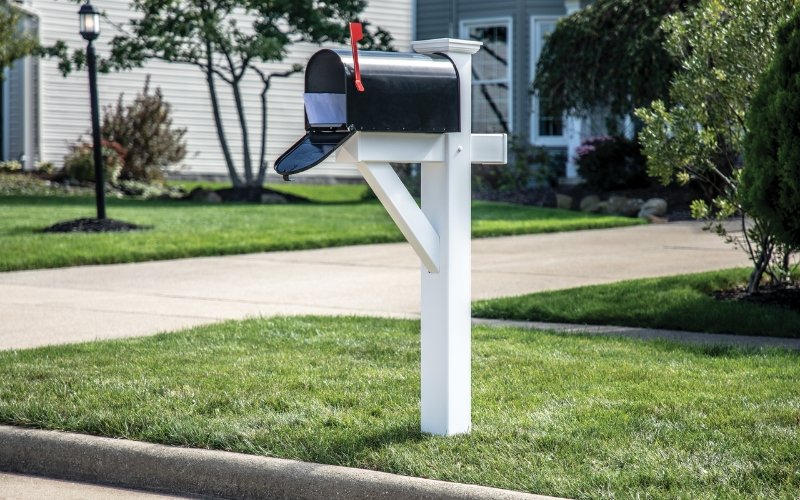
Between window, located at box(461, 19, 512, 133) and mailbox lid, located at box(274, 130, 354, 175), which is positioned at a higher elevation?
window, located at box(461, 19, 512, 133)

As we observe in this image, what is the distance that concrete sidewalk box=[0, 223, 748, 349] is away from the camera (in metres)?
8.16

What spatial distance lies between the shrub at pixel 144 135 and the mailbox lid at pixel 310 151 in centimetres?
1761

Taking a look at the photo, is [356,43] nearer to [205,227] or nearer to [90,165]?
[205,227]

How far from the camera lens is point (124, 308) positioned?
8625 mm

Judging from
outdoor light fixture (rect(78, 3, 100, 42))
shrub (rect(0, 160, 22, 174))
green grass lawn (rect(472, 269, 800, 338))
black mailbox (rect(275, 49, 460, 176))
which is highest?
outdoor light fixture (rect(78, 3, 100, 42))

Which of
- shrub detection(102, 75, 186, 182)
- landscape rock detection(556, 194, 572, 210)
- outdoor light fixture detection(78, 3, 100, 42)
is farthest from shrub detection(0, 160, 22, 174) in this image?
landscape rock detection(556, 194, 572, 210)

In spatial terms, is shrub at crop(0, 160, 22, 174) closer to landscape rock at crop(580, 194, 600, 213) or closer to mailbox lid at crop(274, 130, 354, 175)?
landscape rock at crop(580, 194, 600, 213)

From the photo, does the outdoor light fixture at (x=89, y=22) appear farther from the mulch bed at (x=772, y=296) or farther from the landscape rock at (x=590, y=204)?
the mulch bed at (x=772, y=296)

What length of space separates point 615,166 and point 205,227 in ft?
25.8

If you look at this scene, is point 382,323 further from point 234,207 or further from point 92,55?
point 234,207

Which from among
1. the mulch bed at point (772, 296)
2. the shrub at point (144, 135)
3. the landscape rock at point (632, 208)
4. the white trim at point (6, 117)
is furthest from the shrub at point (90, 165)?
the mulch bed at point (772, 296)

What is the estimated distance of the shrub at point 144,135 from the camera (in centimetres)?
2153

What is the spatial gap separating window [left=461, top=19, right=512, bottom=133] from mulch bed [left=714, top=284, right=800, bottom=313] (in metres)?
15.9

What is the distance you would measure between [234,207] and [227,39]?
11.0ft
